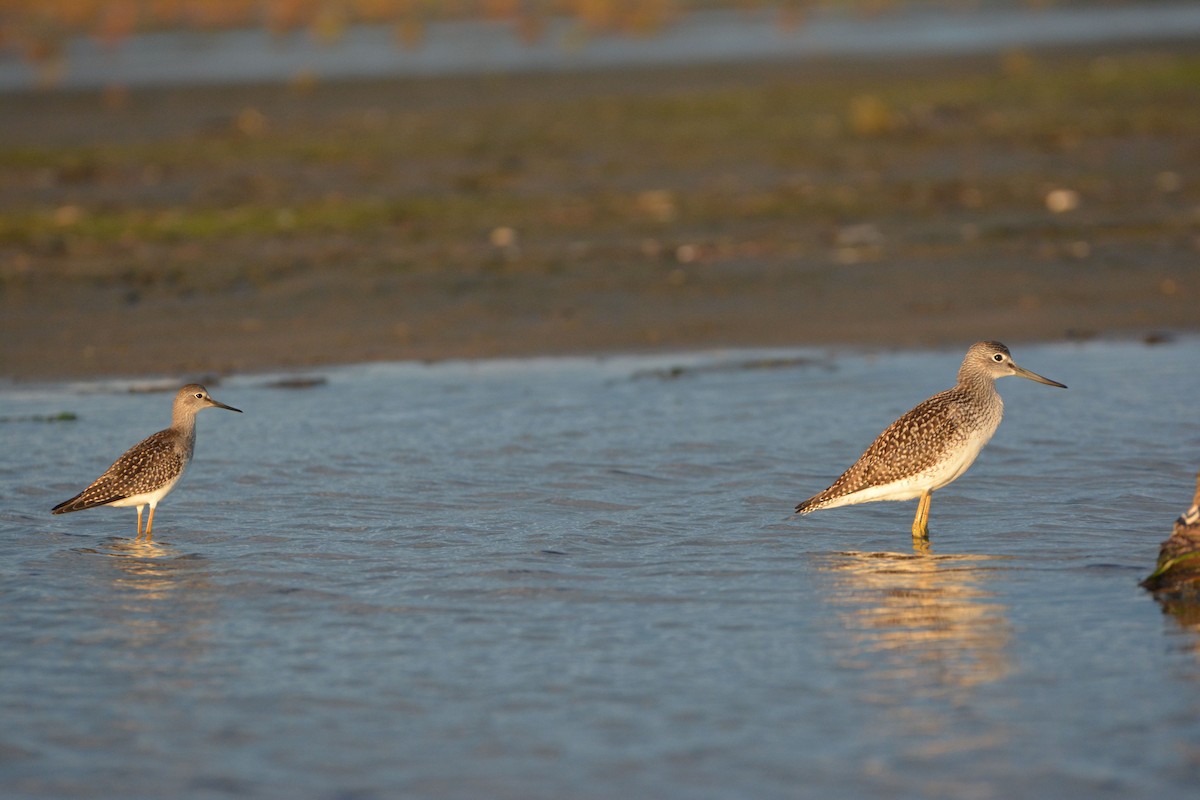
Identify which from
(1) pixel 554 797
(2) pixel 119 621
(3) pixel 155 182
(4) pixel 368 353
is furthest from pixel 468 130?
(1) pixel 554 797

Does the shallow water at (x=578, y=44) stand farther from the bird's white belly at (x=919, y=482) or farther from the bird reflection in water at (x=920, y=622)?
the bird reflection in water at (x=920, y=622)

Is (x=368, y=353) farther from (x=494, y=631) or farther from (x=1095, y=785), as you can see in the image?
(x=1095, y=785)

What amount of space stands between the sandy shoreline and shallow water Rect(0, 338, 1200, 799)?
1.73 m

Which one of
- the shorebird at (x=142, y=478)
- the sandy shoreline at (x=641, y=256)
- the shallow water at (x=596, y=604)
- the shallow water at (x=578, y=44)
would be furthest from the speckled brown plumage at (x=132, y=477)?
the shallow water at (x=578, y=44)

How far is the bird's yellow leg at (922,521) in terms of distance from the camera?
8.77m

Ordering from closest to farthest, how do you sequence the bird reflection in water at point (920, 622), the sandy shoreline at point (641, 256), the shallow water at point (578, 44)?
the bird reflection in water at point (920, 622) → the sandy shoreline at point (641, 256) → the shallow water at point (578, 44)

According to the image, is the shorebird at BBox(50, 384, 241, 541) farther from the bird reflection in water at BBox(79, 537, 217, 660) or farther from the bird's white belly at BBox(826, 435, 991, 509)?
the bird's white belly at BBox(826, 435, 991, 509)

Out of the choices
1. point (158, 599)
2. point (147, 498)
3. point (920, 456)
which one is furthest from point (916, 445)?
point (147, 498)

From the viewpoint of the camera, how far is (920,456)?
343 inches

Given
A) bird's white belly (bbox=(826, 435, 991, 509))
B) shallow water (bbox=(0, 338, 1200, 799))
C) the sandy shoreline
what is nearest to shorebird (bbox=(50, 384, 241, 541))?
shallow water (bbox=(0, 338, 1200, 799))

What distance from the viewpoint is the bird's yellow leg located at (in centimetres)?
877

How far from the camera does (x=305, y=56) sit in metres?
36.3

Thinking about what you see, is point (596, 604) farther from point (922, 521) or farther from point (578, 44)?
point (578, 44)

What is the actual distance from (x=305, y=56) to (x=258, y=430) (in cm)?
2665
